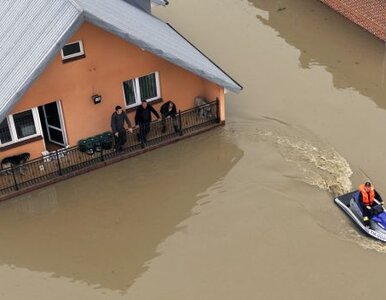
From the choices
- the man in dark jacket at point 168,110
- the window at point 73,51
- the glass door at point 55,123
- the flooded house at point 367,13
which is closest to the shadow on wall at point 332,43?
the flooded house at point 367,13

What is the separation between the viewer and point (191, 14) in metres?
33.6

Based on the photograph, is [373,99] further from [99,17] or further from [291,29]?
[99,17]

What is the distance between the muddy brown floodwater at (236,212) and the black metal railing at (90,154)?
1.42 ft

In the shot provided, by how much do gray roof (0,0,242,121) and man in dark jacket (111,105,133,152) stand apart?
105 inches

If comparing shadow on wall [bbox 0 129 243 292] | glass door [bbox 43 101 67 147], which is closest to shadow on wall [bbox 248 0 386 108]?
shadow on wall [bbox 0 129 243 292]

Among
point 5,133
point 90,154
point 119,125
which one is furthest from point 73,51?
point 90,154

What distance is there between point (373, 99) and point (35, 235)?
1568cm

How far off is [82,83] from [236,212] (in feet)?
23.6

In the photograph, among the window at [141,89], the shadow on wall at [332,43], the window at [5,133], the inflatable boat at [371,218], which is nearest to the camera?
the inflatable boat at [371,218]

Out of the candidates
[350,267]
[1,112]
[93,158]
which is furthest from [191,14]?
[350,267]

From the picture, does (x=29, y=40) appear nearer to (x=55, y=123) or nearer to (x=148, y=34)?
(x=55, y=123)

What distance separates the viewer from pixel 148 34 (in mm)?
22672

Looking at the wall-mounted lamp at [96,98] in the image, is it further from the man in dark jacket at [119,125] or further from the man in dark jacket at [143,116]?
the man in dark jacket at [143,116]

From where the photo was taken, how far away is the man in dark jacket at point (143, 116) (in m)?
23.3
